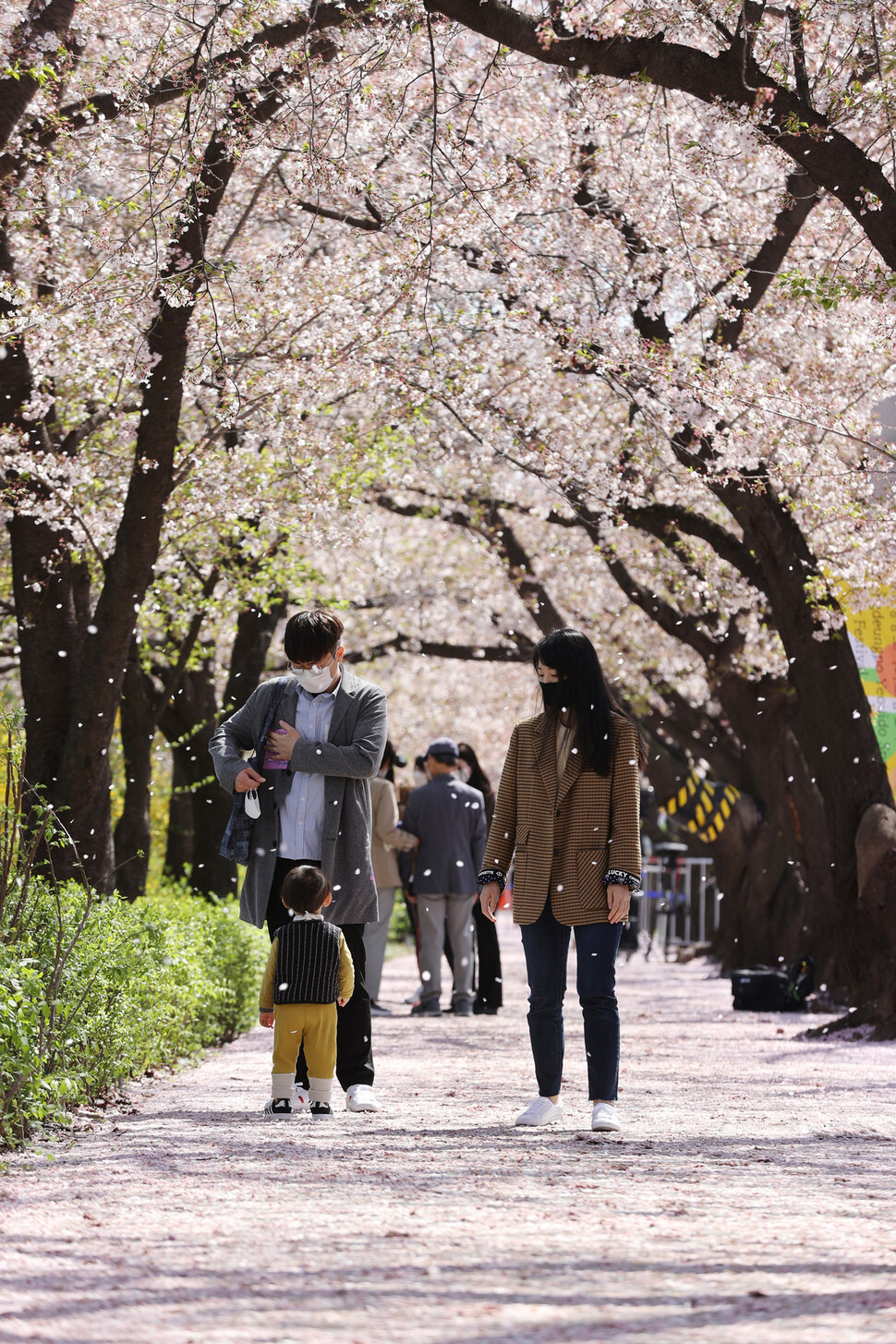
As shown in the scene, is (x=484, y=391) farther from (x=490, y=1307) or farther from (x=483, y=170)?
(x=490, y=1307)

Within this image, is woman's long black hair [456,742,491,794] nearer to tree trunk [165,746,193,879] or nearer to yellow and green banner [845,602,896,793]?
yellow and green banner [845,602,896,793]

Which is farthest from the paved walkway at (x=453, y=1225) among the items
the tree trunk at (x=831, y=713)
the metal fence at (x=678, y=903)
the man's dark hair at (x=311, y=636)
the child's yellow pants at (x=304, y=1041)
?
the metal fence at (x=678, y=903)

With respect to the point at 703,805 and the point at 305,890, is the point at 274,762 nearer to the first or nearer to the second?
the point at 305,890

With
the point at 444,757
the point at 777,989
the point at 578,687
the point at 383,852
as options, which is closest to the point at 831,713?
the point at 444,757

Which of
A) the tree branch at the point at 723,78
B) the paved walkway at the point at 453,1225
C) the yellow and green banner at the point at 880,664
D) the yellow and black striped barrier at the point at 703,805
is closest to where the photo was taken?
the paved walkway at the point at 453,1225

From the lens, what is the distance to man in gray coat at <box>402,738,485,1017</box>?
11984 mm

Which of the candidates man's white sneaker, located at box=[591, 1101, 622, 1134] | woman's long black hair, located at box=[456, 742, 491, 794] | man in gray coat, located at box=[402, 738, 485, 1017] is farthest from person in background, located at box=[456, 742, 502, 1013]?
man's white sneaker, located at box=[591, 1101, 622, 1134]

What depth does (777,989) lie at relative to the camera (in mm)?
13844

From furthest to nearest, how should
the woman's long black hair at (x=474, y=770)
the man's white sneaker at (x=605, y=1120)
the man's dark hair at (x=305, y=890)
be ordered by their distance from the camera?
1. the woman's long black hair at (x=474, y=770)
2. the man's dark hair at (x=305, y=890)
3. the man's white sneaker at (x=605, y=1120)

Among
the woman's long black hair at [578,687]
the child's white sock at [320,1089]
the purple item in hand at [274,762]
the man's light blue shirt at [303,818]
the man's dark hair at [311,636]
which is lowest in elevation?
the child's white sock at [320,1089]

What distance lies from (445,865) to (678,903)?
15.2m

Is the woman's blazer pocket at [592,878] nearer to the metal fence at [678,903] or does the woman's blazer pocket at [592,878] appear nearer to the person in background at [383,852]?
the person in background at [383,852]

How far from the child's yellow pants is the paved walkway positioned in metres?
0.21

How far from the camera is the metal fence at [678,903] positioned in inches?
1001
